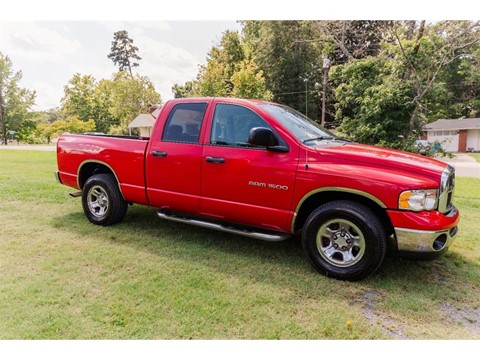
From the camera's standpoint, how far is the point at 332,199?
12.5ft

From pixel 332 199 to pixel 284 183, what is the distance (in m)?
0.58

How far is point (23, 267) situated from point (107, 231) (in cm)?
134

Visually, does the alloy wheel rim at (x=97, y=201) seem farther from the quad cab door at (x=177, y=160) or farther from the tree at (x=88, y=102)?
the tree at (x=88, y=102)

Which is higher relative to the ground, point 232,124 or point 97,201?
point 232,124

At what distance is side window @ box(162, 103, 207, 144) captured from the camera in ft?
14.6

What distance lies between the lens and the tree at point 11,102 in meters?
48.9

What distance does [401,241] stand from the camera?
3350mm

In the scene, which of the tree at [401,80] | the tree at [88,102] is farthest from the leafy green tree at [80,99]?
the tree at [401,80]

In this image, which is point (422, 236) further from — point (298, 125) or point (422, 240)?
point (298, 125)

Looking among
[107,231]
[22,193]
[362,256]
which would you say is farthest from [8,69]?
[362,256]

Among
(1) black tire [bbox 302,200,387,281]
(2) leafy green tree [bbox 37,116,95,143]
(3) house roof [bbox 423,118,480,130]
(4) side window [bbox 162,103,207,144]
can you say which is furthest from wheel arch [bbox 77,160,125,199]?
(2) leafy green tree [bbox 37,116,95,143]

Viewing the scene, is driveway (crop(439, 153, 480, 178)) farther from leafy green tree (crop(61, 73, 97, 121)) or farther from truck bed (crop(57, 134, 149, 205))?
leafy green tree (crop(61, 73, 97, 121))

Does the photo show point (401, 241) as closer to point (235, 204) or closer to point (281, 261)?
point (281, 261)

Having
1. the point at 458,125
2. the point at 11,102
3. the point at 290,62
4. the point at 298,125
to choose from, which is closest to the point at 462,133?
the point at 458,125
